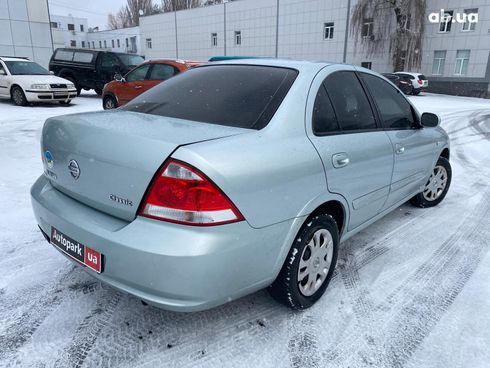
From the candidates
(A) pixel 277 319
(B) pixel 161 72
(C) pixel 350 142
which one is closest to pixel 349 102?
(C) pixel 350 142

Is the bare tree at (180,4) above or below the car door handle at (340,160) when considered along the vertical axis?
above

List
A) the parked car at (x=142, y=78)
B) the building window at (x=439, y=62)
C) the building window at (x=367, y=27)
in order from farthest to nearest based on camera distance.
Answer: the building window at (x=367, y=27) < the building window at (x=439, y=62) < the parked car at (x=142, y=78)

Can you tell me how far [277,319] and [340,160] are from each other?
108 cm

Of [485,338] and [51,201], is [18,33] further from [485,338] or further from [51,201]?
[485,338]

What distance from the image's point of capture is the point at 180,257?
1.73 meters

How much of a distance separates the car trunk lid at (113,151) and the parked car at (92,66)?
14330 mm

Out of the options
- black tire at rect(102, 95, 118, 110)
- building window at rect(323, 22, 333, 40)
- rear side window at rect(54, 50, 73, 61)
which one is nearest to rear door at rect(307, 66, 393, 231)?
black tire at rect(102, 95, 118, 110)

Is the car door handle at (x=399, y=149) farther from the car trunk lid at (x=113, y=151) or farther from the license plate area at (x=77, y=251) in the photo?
the license plate area at (x=77, y=251)

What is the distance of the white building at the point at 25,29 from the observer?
69.6 feet

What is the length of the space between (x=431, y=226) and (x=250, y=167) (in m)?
2.85

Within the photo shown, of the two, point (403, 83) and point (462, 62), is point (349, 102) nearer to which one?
point (403, 83)

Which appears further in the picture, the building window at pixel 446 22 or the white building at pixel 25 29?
the building window at pixel 446 22

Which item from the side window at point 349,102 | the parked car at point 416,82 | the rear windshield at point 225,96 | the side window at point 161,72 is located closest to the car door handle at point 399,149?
the side window at point 349,102

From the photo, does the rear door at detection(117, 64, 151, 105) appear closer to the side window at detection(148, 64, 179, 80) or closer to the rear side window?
the side window at detection(148, 64, 179, 80)
